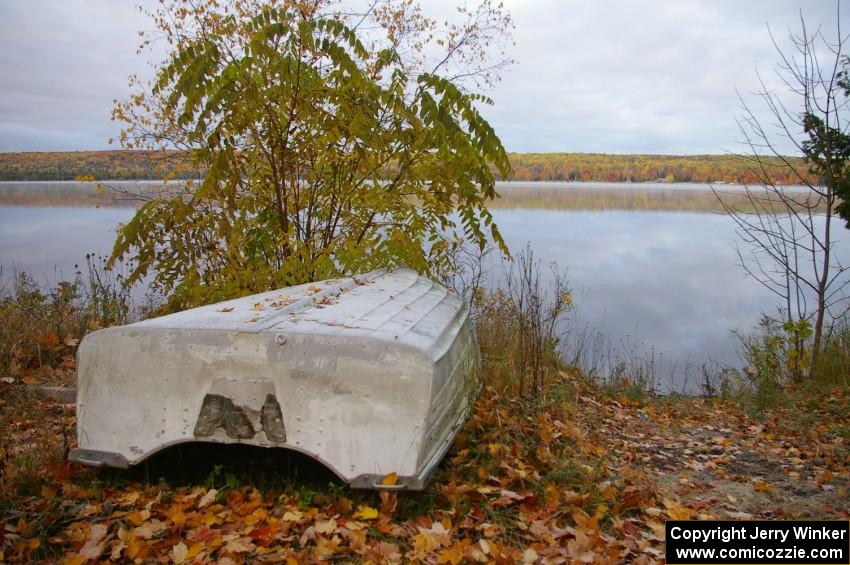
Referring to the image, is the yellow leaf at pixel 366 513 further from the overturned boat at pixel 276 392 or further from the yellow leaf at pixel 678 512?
the yellow leaf at pixel 678 512

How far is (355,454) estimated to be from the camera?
133 inches

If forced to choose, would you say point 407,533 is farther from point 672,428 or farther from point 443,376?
point 672,428

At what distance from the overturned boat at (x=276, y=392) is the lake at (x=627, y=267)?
4.19 m

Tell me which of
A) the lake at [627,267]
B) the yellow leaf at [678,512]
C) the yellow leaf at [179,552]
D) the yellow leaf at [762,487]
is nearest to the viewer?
the yellow leaf at [179,552]

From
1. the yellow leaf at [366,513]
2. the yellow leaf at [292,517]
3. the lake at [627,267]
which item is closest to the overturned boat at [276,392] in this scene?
the yellow leaf at [366,513]

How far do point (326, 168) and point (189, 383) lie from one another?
3493 mm

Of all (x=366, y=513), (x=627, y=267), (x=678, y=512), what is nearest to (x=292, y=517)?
(x=366, y=513)

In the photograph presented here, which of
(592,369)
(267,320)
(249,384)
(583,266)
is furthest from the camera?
(583,266)

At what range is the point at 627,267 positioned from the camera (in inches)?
→ 808

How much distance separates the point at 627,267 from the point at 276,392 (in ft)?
61.1

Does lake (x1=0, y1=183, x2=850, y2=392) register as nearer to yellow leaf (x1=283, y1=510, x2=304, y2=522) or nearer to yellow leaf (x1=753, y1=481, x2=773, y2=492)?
yellow leaf (x1=753, y1=481, x2=773, y2=492)

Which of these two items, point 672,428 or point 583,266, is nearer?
point 672,428

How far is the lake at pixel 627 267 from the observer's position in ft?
35.1

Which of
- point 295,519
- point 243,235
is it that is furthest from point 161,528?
point 243,235
